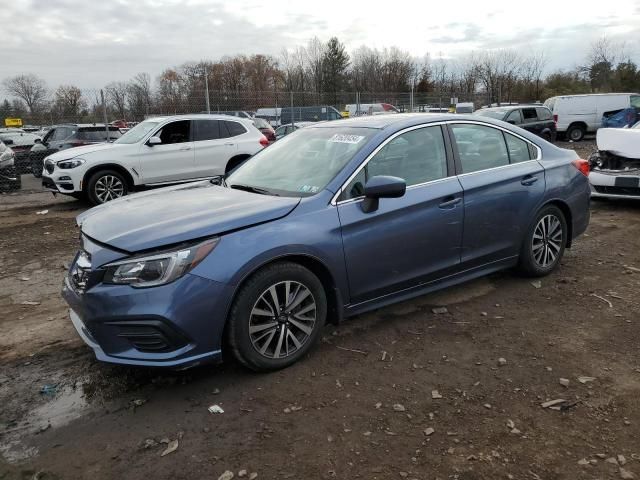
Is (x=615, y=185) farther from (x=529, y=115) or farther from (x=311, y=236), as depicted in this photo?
(x=529, y=115)

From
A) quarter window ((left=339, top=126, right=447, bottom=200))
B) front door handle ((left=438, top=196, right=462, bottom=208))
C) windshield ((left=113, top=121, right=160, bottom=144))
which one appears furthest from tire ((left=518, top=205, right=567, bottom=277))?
windshield ((left=113, top=121, right=160, bottom=144))

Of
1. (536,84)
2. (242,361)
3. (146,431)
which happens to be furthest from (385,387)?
(536,84)

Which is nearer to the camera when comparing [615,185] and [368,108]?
[615,185]

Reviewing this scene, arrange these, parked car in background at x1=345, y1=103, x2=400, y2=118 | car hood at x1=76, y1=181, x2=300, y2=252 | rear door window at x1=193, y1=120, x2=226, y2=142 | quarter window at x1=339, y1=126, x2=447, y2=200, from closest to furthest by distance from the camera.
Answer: car hood at x1=76, y1=181, x2=300, y2=252 → quarter window at x1=339, y1=126, x2=447, y2=200 → rear door window at x1=193, y1=120, x2=226, y2=142 → parked car in background at x1=345, y1=103, x2=400, y2=118

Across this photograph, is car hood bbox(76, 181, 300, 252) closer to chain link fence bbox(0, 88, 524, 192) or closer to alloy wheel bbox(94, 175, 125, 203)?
alloy wheel bbox(94, 175, 125, 203)

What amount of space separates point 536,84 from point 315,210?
152 feet

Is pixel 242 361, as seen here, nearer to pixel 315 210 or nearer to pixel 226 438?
pixel 226 438

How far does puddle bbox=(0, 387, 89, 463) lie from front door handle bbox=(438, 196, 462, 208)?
2839 mm

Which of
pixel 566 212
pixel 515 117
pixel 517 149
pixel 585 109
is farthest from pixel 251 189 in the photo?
pixel 585 109

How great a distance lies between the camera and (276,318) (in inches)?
135

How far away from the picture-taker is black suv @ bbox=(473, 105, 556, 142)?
1802 centimetres

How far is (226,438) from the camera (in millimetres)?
2861

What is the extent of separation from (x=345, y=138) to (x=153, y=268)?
1889mm

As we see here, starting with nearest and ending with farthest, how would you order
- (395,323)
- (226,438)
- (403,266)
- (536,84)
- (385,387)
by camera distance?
(226,438) < (385,387) < (403,266) < (395,323) < (536,84)
